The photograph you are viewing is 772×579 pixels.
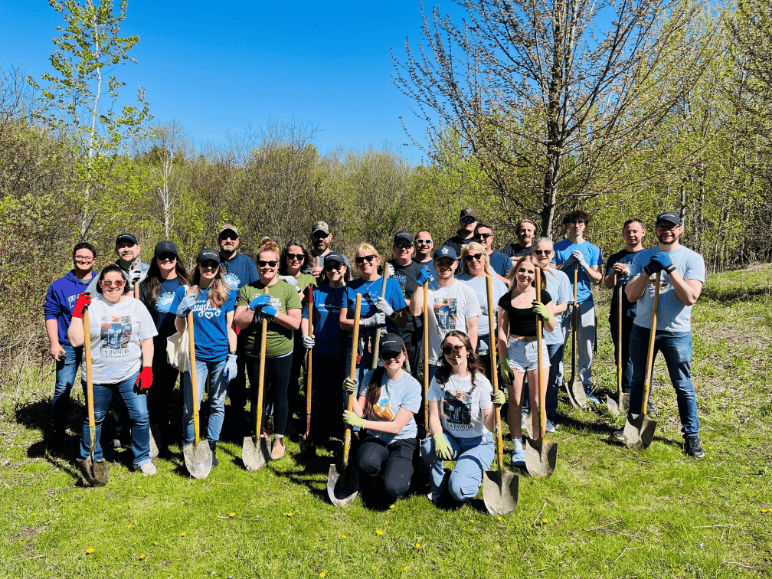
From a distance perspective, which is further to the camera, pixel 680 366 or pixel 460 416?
pixel 680 366

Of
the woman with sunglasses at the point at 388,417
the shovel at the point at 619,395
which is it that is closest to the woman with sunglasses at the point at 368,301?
the woman with sunglasses at the point at 388,417

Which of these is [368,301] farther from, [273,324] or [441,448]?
[441,448]

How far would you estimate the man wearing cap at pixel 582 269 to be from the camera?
6.23m

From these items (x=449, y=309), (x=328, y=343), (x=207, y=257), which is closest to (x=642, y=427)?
(x=449, y=309)

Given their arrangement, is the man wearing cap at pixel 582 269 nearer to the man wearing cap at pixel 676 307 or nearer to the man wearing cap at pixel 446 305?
the man wearing cap at pixel 676 307

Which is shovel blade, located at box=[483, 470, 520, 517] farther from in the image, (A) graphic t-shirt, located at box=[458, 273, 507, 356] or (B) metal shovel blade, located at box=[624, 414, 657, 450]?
(B) metal shovel blade, located at box=[624, 414, 657, 450]

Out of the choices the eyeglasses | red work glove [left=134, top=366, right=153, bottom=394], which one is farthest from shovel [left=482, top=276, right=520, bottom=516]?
red work glove [left=134, top=366, right=153, bottom=394]

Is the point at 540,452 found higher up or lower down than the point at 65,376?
lower down

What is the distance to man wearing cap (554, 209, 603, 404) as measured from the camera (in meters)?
6.23

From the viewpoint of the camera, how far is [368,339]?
16.0 ft

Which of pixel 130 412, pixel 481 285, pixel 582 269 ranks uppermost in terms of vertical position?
pixel 582 269

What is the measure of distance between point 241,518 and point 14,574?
1.53 m

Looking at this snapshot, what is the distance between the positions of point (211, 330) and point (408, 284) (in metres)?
2.09

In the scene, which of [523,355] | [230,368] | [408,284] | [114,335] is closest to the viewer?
[114,335]
